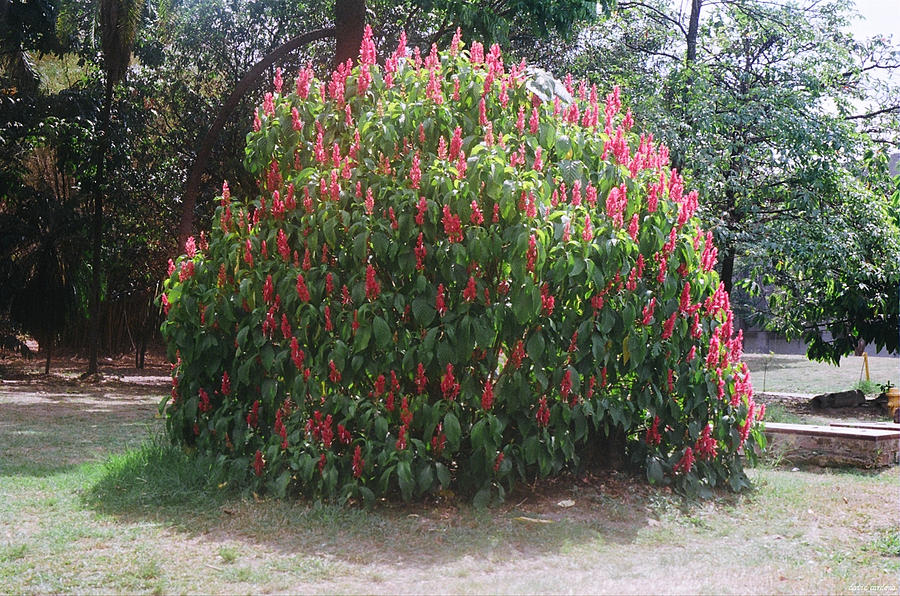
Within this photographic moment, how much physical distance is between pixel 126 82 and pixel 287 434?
39.6 ft

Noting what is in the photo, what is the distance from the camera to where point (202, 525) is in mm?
4957

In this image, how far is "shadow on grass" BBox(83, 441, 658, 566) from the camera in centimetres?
460

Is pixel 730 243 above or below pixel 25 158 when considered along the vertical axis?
below

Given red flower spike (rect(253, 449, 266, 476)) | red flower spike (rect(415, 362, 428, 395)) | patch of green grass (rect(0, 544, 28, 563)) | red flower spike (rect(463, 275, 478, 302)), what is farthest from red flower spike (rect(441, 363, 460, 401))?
patch of green grass (rect(0, 544, 28, 563))

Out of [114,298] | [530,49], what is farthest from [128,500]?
[114,298]

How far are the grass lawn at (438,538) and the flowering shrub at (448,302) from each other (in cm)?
26

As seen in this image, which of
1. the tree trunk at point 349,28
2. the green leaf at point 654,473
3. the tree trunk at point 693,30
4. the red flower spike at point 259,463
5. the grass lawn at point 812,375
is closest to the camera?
the red flower spike at point 259,463

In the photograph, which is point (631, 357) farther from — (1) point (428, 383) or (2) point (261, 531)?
(2) point (261, 531)

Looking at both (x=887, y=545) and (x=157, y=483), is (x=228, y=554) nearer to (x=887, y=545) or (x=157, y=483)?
(x=157, y=483)

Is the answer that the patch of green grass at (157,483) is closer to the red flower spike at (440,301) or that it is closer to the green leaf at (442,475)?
the green leaf at (442,475)

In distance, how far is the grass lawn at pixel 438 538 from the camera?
4.07 meters

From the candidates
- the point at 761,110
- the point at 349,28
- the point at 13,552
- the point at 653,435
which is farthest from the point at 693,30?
the point at 13,552

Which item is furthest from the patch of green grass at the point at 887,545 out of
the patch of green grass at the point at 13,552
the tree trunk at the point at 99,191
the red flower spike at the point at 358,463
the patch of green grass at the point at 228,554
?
the tree trunk at the point at 99,191

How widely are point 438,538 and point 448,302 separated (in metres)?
1.36
